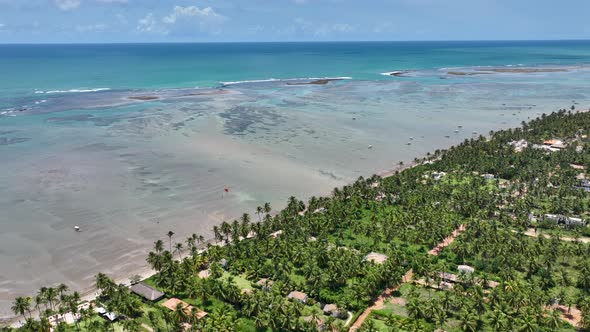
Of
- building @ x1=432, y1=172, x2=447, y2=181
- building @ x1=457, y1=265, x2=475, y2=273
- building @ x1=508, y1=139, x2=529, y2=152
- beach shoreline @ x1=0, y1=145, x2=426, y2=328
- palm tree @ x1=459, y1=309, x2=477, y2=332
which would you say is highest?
building @ x1=508, y1=139, x2=529, y2=152

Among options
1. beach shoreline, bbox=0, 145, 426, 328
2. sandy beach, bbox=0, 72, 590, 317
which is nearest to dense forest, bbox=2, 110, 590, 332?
beach shoreline, bbox=0, 145, 426, 328

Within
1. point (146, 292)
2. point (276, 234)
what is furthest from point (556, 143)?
point (146, 292)

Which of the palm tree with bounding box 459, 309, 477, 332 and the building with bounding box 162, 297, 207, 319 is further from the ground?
the palm tree with bounding box 459, 309, 477, 332

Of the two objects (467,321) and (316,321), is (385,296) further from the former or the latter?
(316,321)

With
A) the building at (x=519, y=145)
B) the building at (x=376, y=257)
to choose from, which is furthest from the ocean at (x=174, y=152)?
the building at (x=376, y=257)

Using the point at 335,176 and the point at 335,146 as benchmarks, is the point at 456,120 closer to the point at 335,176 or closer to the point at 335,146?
the point at 335,146

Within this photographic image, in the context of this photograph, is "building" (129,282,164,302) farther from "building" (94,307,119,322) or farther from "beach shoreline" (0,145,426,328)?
"building" (94,307,119,322)
